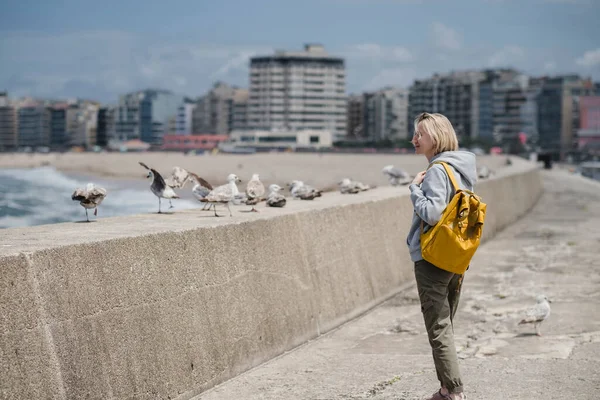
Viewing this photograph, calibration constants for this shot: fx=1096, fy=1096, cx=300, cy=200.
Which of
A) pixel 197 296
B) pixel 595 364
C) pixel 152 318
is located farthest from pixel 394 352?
pixel 152 318

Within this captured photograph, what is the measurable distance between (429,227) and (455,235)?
0.18m

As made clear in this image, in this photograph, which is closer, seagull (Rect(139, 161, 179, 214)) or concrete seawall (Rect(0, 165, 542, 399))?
concrete seawall (Rect(0, 165, 542, 399))

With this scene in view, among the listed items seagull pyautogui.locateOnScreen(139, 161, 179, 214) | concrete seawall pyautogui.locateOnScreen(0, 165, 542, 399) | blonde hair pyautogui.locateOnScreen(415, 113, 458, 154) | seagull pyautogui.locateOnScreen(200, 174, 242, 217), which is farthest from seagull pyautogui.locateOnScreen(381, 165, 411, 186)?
blonde hair pyautogui.locateOnScreen(415, 113, 458, 154)

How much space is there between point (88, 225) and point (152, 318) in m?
1.39

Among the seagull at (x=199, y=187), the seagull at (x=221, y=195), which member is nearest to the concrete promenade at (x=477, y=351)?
the seagull at (x=221, y=195)

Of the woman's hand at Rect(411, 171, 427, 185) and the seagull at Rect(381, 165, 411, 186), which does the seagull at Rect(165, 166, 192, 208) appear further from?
the seagull at Rect(381, 165, 411, 186)

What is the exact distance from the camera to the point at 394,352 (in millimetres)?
8266

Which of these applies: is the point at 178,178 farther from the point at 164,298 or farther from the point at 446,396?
the point at 446,396

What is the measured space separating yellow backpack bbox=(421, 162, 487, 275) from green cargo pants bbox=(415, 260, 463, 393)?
112 mm

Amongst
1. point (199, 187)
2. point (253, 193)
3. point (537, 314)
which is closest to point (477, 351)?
point (537, 314)

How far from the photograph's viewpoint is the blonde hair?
5.95 meters

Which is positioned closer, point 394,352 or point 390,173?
point 394,352

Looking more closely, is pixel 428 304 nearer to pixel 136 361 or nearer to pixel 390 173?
pixel 136 361

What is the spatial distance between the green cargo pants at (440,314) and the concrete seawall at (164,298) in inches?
59.8
